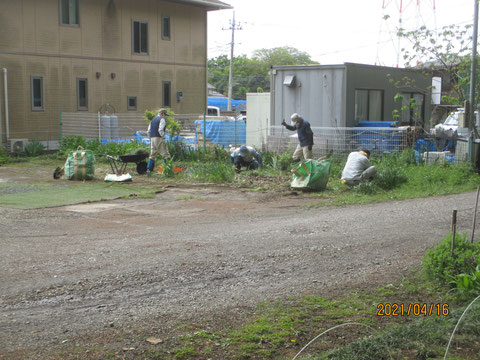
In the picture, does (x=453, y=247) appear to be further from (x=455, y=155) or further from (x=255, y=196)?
(x=455, y=155)

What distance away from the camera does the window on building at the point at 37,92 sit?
77.6ft

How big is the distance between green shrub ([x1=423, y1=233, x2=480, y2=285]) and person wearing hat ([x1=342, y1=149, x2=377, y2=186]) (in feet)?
23.4

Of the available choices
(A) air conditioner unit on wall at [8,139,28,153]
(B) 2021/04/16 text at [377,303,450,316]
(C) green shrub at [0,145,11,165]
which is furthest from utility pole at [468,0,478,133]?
(A) air conditioner unit on wall at [8,139,28,153]

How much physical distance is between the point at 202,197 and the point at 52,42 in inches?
→ 549

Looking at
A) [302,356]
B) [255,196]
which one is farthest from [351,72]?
[302,356]

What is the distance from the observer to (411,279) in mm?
6590

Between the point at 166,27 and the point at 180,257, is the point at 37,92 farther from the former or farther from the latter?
the point at 180,257

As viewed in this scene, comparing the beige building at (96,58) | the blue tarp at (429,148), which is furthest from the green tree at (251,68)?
the blue tarp at (429,148)

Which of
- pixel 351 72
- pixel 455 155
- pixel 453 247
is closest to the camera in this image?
pixel 453 247

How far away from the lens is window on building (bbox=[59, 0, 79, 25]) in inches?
963

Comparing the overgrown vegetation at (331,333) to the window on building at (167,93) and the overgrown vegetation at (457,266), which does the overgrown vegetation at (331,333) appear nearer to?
the overgrown vegetation at (457,266)

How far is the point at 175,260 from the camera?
291 inches

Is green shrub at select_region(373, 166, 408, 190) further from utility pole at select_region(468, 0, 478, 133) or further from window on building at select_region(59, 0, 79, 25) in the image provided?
window on building at select_region(59, 0, 79, 25)

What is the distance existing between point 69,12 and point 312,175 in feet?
51.5
